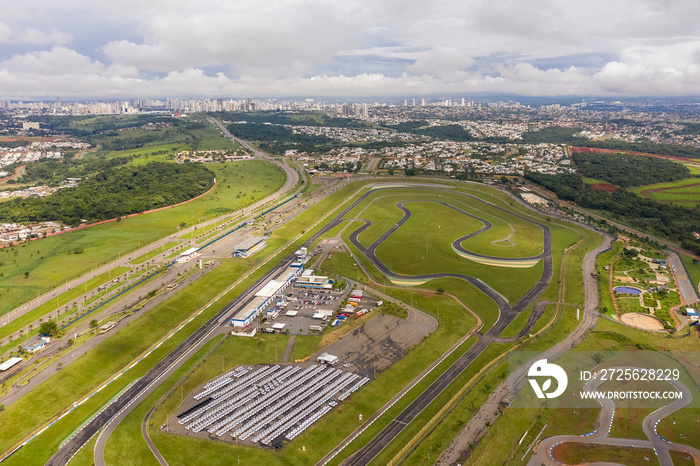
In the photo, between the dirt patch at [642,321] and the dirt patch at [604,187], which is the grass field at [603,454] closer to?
the dirt patch at [642,321]

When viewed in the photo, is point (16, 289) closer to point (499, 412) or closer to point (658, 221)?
point (499, 412)

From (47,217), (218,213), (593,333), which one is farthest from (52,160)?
(593,333)

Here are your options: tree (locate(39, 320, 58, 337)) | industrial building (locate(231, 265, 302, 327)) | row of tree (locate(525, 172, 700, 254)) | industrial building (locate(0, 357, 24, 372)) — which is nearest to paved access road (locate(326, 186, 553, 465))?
industrial building (locate(231, 265, 302, 327))

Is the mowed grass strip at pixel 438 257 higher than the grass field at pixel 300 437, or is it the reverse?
the mowed grass strip at pixel 438 257

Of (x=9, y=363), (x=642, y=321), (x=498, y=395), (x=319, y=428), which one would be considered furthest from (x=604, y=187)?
→ (x=9, y=363)

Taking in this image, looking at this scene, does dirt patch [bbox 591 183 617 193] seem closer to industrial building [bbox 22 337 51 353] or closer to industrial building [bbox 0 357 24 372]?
industrial building [bbox 22 337 51 353]

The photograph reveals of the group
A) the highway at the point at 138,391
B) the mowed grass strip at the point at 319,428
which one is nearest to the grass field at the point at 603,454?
the mowed grass strip at the point at 319,428
